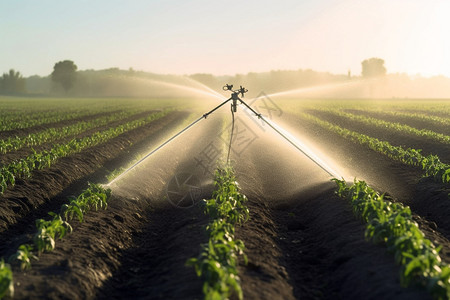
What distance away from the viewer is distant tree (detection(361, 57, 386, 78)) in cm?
11638

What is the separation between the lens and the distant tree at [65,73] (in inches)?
4710

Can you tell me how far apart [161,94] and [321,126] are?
91.3 m

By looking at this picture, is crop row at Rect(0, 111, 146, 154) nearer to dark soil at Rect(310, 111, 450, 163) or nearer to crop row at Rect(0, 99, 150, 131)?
crop row at Rect(0, 99, 150, 131)

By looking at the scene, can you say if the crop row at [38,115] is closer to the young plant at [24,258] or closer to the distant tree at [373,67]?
the young plant at [24,258]

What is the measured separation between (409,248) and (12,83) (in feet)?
454

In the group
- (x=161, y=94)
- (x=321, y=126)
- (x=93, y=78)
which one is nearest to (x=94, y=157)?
(x=321, y=126)

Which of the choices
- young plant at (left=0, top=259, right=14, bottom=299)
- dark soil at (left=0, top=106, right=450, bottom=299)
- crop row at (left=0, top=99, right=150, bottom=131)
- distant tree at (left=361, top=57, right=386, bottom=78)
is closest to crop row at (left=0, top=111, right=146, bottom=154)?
dark soil at (left=0, top=106, right=450, bottom=299)

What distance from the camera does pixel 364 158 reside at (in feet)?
49.8

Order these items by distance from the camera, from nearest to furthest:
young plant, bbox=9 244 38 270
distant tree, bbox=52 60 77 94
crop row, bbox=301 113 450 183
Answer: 1. young plant, bbox=9 244 38 270
2. crop row, bbox=301 113 450 183
3. distant tree, bbox=52 60 77 94

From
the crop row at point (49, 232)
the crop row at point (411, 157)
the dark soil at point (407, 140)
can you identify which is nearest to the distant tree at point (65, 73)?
the dark soil at point (407, 140)

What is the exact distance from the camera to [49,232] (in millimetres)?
6301

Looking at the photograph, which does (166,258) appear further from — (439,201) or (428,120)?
(428,120)

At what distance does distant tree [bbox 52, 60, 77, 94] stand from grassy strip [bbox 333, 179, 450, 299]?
401 feet

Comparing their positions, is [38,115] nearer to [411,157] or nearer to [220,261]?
[411,157]
